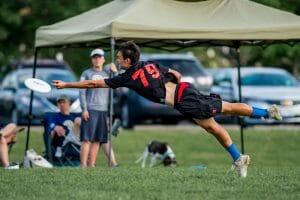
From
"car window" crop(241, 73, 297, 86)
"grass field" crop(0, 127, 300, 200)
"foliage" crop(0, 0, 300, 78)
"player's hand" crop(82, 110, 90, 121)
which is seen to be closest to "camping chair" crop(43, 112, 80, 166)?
"player's hand" crop(82, 110, 90, 121)

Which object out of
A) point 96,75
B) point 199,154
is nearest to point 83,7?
point 199,154

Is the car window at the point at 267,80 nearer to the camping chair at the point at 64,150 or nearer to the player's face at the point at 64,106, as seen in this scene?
the player's face at the point at 64,106

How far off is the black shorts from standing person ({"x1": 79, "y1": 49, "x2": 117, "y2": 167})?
3592 millimetres

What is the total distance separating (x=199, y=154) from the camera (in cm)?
2303

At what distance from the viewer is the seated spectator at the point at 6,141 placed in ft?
52.7

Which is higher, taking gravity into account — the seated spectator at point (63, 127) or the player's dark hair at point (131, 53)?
the player's dark hair at point (131, 53)

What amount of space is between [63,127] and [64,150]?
0.39 m

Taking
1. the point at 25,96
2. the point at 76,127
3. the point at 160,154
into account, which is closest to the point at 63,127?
the point at 76,127

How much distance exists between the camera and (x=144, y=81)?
13414 millimetres

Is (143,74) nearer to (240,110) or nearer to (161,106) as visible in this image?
(240,110)

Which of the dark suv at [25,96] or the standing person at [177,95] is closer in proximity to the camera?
the standing person at [177,95]

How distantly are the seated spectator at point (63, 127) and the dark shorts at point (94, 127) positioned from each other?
925 mm

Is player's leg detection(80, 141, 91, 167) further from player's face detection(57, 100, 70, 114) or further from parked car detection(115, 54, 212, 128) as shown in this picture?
parked car detection(115, 54, 212, 128)

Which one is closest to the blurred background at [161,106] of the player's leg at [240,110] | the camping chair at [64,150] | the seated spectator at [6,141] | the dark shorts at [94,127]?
the camping chair at [64,150]
